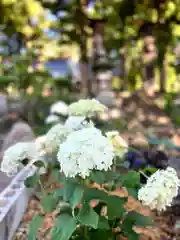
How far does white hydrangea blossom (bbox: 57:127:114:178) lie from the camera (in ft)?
4.78

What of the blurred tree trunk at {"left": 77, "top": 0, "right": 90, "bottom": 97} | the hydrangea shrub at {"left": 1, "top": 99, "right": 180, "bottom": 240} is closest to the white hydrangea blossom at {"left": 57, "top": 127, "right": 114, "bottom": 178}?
the hydrangea shrub at {"left": 1, "top": 99, "right": 180, "bottom": 240}

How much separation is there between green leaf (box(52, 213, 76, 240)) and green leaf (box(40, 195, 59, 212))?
4.7 inches

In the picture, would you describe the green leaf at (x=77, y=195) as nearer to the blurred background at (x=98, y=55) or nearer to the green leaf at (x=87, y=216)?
the green leaf at (x=87, y=216)

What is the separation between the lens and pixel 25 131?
146 inches

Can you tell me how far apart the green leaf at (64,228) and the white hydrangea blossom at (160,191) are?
0.30 meters

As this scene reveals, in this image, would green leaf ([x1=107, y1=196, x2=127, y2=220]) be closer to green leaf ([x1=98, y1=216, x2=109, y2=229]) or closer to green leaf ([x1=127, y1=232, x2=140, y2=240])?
green leaf ([x1=98, y1=216, x2=109, y2=229])

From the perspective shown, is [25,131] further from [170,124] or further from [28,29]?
[28,29]

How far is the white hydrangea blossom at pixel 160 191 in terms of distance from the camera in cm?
151

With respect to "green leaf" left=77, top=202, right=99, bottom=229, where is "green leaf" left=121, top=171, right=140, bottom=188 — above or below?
above

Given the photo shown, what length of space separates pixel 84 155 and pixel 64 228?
33cm

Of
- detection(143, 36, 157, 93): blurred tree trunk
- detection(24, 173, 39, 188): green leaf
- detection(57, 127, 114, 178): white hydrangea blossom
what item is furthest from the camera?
detection(143, 36, 157, 93): blurred tree trunk

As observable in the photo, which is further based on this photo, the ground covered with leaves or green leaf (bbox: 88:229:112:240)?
the ground covered with leaves

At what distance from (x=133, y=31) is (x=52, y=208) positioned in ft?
19.3

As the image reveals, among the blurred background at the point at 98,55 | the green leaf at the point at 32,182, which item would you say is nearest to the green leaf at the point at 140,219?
the green leaf at the point at 32,182
